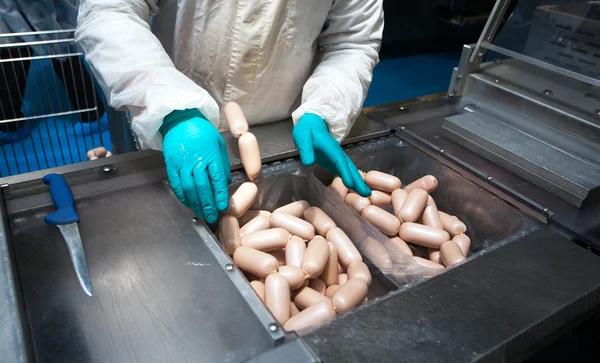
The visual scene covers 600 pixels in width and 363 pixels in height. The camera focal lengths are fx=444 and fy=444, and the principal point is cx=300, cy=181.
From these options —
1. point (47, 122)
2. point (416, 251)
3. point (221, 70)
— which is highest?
point (221, 70)

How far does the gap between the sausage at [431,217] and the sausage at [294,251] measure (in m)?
0.38

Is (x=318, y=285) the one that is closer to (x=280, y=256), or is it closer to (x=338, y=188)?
(x=280, y=256)

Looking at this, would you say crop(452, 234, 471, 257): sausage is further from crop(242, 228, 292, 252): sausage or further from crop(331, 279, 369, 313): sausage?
crop(242, 228, 292, 252): sausage

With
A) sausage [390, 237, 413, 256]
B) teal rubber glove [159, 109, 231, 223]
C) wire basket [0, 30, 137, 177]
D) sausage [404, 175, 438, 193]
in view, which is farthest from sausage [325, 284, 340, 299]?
wire basket [0, 30, 137, 177]

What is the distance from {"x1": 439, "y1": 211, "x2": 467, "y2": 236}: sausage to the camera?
123 cm

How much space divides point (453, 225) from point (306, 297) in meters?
0.50

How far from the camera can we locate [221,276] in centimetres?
82

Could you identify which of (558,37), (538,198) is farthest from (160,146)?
(558,37)

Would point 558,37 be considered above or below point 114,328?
above

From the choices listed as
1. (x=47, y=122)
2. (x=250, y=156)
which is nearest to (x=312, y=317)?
(x=250, y=156)

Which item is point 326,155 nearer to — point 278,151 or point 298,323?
point 278,151

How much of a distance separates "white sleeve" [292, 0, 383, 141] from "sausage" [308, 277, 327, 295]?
43 cm

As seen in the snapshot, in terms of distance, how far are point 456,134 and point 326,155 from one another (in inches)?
19.3

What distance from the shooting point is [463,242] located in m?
1.18
